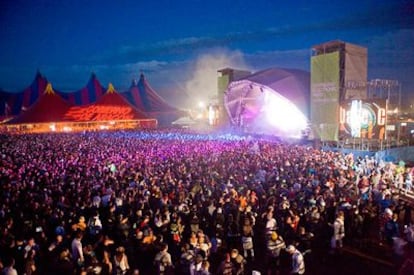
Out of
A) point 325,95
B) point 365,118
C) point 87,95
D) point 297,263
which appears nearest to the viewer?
point 297,263

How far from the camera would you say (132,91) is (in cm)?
4331

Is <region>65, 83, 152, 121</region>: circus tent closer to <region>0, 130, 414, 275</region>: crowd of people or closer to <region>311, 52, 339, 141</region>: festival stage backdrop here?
<region>311, 52, 339, 141</region>: festival stage backdrop

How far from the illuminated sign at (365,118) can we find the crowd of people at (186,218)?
290 inches

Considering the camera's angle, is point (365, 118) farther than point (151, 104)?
No

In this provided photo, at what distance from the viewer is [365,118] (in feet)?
65.9

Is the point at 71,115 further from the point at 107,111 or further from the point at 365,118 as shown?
the point at 365,118

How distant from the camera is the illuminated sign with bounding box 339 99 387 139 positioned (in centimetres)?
1941

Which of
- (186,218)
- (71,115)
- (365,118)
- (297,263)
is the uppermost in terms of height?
(71,115)

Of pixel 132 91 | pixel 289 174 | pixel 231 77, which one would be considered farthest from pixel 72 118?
pixel 289 174

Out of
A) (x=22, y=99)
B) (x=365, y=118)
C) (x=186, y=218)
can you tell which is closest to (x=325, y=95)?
(x=365, y=118)

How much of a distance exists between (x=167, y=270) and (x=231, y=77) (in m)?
32.2

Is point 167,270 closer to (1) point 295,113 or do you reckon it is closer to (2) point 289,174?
(2) point 289,174

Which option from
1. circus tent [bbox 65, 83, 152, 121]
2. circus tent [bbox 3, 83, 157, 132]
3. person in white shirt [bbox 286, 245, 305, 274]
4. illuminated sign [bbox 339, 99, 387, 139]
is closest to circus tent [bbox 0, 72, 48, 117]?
circus tent [bbox 3, 83, 157, 132]

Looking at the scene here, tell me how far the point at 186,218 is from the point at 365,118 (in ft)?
53.5
